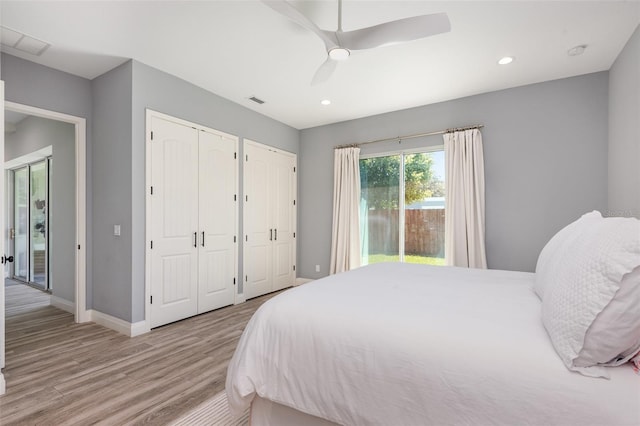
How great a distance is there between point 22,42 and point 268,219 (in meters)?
3.20

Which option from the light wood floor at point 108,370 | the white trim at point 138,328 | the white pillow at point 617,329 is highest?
the white pillow at point 617,329

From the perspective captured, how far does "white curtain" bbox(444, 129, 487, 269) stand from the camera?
372cm

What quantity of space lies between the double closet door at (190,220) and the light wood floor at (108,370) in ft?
1.03

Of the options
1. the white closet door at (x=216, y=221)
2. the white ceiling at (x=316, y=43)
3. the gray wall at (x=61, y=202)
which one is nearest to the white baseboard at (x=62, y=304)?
the gray wall at (x=61, y=202)

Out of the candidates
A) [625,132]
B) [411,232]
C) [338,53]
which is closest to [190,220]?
[338,53]

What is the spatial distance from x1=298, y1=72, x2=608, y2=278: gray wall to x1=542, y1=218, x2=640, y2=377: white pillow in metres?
2.83

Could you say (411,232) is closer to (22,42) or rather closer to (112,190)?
(112,190)

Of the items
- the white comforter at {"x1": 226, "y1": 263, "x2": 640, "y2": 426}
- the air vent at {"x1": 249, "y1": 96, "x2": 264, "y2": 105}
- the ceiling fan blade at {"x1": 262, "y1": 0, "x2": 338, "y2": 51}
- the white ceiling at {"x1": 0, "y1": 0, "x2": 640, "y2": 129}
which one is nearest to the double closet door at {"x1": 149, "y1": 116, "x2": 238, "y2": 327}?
the air vent at {"x1": 249, "y1": 96, "x2": 264, "y2": 105}

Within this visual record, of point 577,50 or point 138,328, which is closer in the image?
point 577,50

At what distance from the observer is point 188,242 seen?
351 cm

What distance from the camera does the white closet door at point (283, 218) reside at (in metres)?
4.86

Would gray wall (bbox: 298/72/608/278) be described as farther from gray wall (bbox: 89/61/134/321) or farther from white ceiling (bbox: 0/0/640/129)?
gray wall (bbox: 89/61/134/321)

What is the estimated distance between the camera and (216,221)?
151 inches

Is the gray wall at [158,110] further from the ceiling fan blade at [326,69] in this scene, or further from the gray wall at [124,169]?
the ceiling fan blade at [326,69]
